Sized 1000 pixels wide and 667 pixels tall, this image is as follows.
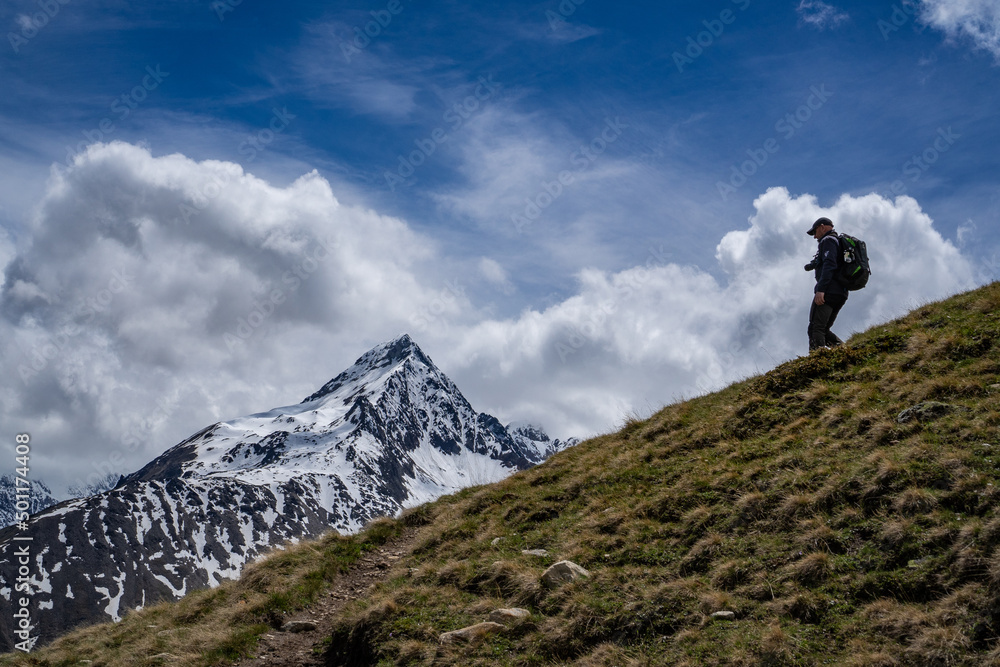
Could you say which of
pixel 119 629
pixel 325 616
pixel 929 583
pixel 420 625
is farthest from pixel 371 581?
pixel 929 583

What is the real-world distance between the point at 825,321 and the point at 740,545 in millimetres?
9688

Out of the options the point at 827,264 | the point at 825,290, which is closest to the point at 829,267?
the point at 827,264

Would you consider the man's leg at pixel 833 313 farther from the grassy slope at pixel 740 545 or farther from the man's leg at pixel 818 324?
the grassy slope at pixel 740 545

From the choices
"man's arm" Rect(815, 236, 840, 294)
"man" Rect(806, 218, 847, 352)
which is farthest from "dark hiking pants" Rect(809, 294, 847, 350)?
"man's arm" Rect(815, 236, 840, 294)

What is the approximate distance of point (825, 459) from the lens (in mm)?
11406

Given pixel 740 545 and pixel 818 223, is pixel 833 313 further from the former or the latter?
pixel 740 545

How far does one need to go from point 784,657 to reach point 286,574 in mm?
12946

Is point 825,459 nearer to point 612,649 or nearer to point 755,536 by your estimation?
point 755,536

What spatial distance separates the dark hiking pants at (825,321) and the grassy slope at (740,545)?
1.01m

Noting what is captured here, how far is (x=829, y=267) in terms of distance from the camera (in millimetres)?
16328

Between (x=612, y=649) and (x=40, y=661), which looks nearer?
(x=612, y=649)

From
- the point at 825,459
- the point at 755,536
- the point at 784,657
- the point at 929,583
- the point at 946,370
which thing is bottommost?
the point at 784,657

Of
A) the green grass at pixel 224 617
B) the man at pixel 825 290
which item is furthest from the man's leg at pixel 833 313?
the green grass at pixel 224 617

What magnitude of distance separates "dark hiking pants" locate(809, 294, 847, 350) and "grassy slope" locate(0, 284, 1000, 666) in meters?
1.01
